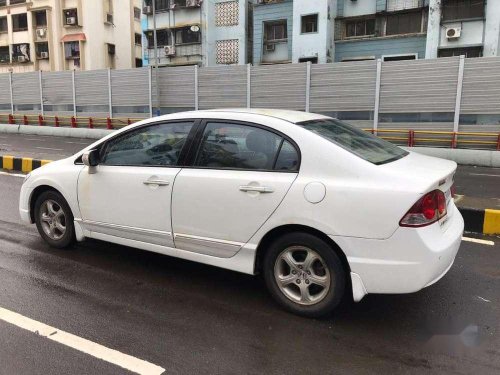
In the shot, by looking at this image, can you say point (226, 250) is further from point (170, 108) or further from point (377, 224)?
point (170, 108)

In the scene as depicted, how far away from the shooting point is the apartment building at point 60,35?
128 feet

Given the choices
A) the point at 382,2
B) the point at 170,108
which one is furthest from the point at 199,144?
the point at 382,2

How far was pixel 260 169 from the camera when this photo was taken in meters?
3.51

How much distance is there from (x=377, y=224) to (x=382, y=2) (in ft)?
82.9

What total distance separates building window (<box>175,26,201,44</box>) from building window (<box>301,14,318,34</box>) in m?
7.69

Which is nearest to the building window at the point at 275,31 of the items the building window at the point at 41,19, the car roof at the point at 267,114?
the building window at the point at 41,19

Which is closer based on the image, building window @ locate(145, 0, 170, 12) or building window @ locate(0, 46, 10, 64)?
building window @ locate(145, 0, 170, 12)

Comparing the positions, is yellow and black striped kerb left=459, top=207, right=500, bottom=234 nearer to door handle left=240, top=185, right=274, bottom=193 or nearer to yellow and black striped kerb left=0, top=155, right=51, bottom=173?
door handle left=240, top=185, right=274, bottom=193

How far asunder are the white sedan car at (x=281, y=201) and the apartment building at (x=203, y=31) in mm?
27153

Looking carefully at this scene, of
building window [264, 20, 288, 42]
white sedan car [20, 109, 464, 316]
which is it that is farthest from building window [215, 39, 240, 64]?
white sedan car [20, 109, 464, 316]

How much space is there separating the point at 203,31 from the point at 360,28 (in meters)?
10.6

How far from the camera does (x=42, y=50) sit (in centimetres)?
4016

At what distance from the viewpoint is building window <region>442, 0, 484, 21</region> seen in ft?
73.1

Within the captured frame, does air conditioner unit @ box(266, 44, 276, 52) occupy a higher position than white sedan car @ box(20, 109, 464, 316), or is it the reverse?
air conditioner unit @ box(266, 44, 276, 52)
